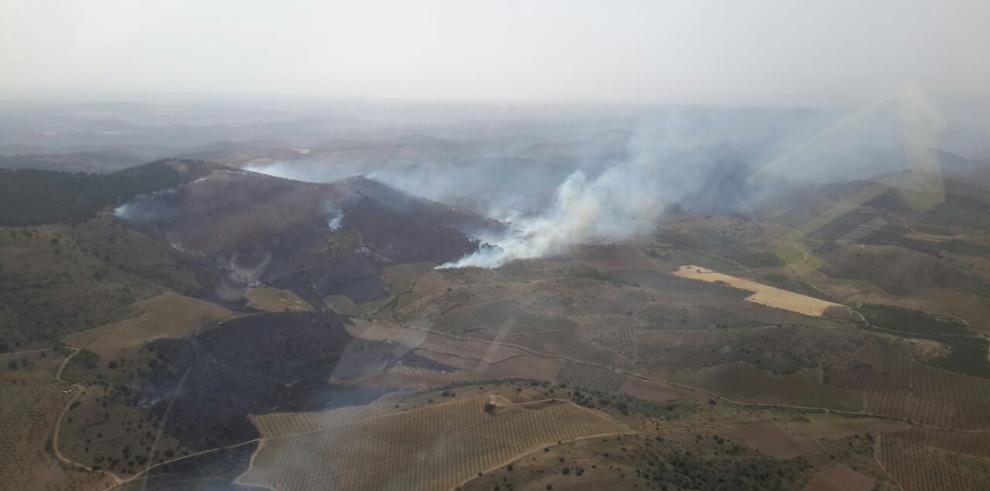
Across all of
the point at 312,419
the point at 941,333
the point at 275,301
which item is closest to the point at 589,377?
the point at 312,419

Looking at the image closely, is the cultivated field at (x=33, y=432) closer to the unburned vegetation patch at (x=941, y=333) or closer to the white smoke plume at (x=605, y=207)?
the white smoke plume at (x=605, y=207)

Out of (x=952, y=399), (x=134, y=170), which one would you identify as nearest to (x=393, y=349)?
(x=952, y=399)

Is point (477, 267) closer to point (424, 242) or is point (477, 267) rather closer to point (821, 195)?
point (424, 242)

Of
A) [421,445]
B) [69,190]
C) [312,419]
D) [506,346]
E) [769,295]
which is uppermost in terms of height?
[69,190]

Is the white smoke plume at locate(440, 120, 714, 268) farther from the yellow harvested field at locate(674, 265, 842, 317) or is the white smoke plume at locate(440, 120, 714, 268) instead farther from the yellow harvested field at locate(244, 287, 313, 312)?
the yellow harvested field at locate(244, 287, 313, 312)

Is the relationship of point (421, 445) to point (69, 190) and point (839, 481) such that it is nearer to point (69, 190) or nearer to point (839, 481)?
point (839, 481)

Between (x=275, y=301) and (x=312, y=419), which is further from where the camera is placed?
(x=275, y=301)

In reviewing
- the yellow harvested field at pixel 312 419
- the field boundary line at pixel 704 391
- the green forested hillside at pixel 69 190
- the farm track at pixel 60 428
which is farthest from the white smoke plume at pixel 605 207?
the farm track at pixel 60 428

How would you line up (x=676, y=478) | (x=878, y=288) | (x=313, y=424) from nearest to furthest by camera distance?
1. (x=676, y=478)
2. (x=313, y=424)
3. (x=878, y=288)
